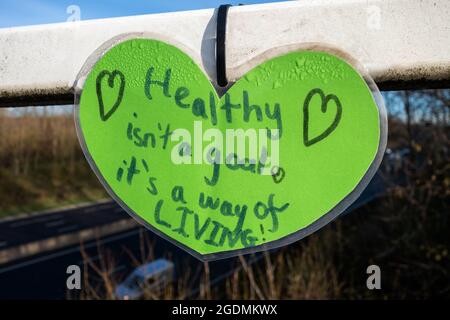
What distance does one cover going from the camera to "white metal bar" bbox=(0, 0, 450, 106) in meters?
0.42

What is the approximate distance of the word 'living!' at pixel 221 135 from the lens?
0.42 metres

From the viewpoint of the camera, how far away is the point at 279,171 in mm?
423

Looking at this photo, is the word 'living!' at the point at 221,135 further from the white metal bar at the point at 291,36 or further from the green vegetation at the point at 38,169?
the green vegetation at the point at 38,169

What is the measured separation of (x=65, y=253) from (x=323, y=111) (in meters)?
10.8

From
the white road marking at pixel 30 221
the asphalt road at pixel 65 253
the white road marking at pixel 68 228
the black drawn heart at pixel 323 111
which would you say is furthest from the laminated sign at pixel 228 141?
the white road marking at pixel 30 221

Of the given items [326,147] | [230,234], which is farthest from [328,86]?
[230,234]

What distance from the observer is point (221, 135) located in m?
0.44

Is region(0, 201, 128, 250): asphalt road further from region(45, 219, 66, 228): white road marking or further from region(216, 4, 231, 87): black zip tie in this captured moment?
region(216, 4, 231, 87): black zip tie

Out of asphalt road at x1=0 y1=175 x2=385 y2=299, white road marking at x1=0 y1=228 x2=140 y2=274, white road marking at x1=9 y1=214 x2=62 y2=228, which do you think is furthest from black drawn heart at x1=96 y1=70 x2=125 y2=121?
white road marking at x1=9 y1=214 x2=62 y2=228

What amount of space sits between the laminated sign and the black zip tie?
0.05 feet

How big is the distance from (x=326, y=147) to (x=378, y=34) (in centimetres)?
12

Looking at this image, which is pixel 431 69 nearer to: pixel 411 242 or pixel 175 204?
pixel 175 204

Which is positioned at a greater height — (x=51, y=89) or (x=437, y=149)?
(x=437, y=149)
